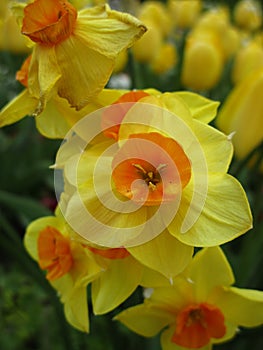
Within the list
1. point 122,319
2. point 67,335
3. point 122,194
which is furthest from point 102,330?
point 122,194

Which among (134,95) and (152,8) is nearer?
(134,95)

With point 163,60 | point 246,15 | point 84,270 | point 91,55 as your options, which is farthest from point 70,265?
point 246,15

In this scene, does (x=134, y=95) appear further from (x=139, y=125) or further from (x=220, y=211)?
(x=220, y=211)

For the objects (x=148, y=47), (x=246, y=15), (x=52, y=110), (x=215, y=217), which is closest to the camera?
(x=215, y=217)

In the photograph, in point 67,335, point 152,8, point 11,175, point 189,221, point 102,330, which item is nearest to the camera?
point 189,221

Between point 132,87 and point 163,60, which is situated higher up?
point 132,87

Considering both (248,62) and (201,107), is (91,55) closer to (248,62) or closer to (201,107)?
(201,107)

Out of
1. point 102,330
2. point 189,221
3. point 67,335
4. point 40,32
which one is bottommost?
point 102,330

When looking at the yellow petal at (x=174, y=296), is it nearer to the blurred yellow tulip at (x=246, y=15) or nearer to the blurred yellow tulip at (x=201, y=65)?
the blurred yellow tulip at (x=201, y=65)
